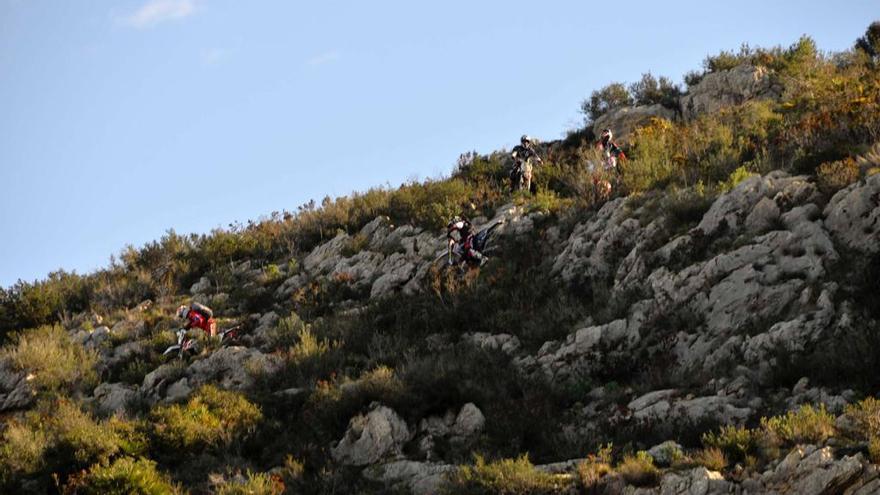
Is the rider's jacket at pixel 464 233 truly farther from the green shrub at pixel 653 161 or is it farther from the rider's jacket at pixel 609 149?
the rider's jacket at pixel 609 149

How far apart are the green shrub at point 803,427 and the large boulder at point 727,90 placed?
683 inches

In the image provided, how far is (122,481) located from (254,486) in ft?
5.56

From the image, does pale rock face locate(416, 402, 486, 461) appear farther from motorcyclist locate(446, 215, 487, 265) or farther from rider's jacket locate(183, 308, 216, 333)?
rider's jacket locate(183, 308, 216, 333)

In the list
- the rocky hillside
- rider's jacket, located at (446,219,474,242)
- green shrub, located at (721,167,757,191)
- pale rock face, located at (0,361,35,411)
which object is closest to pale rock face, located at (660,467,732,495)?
the rocky hillside

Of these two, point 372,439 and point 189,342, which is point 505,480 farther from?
point 189,342

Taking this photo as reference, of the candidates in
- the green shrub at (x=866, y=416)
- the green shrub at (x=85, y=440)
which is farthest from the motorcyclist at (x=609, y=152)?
the green shrub at (x=85, y=440)

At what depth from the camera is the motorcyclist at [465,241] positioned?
57.7ft

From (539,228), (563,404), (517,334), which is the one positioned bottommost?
(563,404)

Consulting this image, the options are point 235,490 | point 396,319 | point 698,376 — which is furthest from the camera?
point 396,319

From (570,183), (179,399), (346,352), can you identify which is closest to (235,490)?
(179,399)

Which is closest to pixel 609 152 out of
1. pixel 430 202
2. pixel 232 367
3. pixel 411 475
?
pixel 430 202

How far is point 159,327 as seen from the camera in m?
18.0

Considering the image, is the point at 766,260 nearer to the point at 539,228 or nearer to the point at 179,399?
the point at 539,228

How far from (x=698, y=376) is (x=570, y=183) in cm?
941
